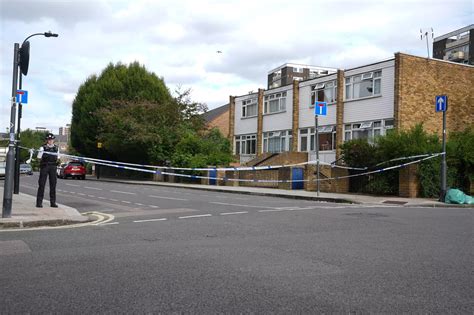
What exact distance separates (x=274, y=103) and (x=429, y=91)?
1267cm

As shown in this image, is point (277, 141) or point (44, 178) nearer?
point (44, 178)

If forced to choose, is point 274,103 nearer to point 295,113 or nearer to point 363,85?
point 295,113

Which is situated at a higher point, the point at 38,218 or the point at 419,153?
the point at 419,153

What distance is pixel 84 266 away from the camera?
19.6ft

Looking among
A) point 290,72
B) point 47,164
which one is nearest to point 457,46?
point 290,72

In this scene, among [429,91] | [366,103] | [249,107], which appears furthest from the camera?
[249,107]

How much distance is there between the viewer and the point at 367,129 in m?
29.3

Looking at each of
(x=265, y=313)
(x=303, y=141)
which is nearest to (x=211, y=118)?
(x=303, y=141)

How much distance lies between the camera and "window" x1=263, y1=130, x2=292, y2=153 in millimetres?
36062

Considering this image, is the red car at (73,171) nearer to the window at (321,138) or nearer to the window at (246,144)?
the window at (246,144)

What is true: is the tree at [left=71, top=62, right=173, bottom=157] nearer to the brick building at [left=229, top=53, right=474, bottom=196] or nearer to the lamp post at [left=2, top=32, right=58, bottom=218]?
the brick building at [left=229, top=53, right=474, bottom=196]

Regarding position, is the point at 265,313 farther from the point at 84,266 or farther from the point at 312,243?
the point at 312,243

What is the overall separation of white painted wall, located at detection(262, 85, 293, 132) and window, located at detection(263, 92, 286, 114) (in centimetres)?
29

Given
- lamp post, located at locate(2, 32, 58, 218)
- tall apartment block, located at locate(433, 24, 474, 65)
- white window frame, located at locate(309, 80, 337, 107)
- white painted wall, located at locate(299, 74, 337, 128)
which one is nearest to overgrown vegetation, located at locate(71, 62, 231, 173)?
white painted wall, located at locate(299, 74, 337, 128)
